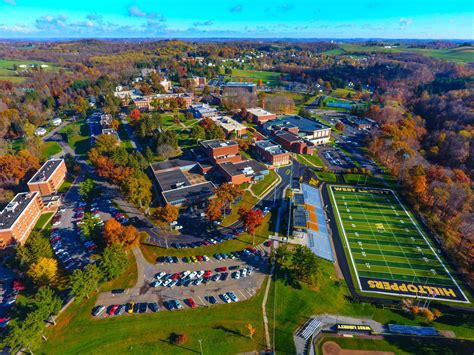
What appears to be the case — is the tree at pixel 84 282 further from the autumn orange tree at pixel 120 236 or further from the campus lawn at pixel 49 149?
the campus lawn at pixel 49 149

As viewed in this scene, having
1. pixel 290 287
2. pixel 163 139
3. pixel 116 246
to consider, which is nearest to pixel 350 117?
pixel 163 139

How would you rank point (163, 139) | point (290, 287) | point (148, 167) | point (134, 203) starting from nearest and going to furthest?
point (290, 287) → point (134, 203) → point (148, 167) → point (163, 139)

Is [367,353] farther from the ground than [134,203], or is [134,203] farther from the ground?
[134,203]

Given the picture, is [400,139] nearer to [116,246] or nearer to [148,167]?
[148,167]

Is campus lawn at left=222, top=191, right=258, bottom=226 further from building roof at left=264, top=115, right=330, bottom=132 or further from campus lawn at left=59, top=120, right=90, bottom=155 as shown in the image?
campus lawn at left=59, top=120, right=90, bottom=155

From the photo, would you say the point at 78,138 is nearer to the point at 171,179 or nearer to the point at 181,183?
the point at 171,179

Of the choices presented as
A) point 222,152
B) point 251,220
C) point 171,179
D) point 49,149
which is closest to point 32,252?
point 171,179
